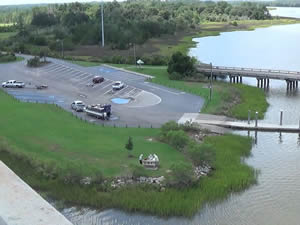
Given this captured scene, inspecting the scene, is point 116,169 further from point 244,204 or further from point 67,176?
point 244,204

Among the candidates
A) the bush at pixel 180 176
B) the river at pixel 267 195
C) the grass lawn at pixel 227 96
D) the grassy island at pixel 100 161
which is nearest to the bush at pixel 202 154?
the grassy island at pixel 100 161

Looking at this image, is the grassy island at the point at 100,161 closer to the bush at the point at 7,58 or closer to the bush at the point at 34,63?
the bush at the point at 34,63

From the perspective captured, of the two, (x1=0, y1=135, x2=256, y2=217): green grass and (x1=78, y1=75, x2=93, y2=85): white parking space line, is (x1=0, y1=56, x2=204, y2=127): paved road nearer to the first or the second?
(x1=78, y1=75, x2=93, y2=85): white parking space line

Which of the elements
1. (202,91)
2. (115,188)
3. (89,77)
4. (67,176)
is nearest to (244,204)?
(115,188)

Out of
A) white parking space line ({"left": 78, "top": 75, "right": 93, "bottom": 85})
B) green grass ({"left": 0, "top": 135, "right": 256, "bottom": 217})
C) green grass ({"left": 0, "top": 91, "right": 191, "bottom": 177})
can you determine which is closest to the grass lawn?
white parking space line ({"left": 78, "top": 75, "right": 93, "bottom": 85})

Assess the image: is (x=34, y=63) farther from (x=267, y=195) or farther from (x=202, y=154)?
(x=267, y=195)

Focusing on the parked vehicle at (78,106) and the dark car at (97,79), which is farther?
the dark car at (97,79)

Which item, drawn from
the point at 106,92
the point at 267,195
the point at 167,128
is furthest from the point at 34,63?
the point at 267,195
